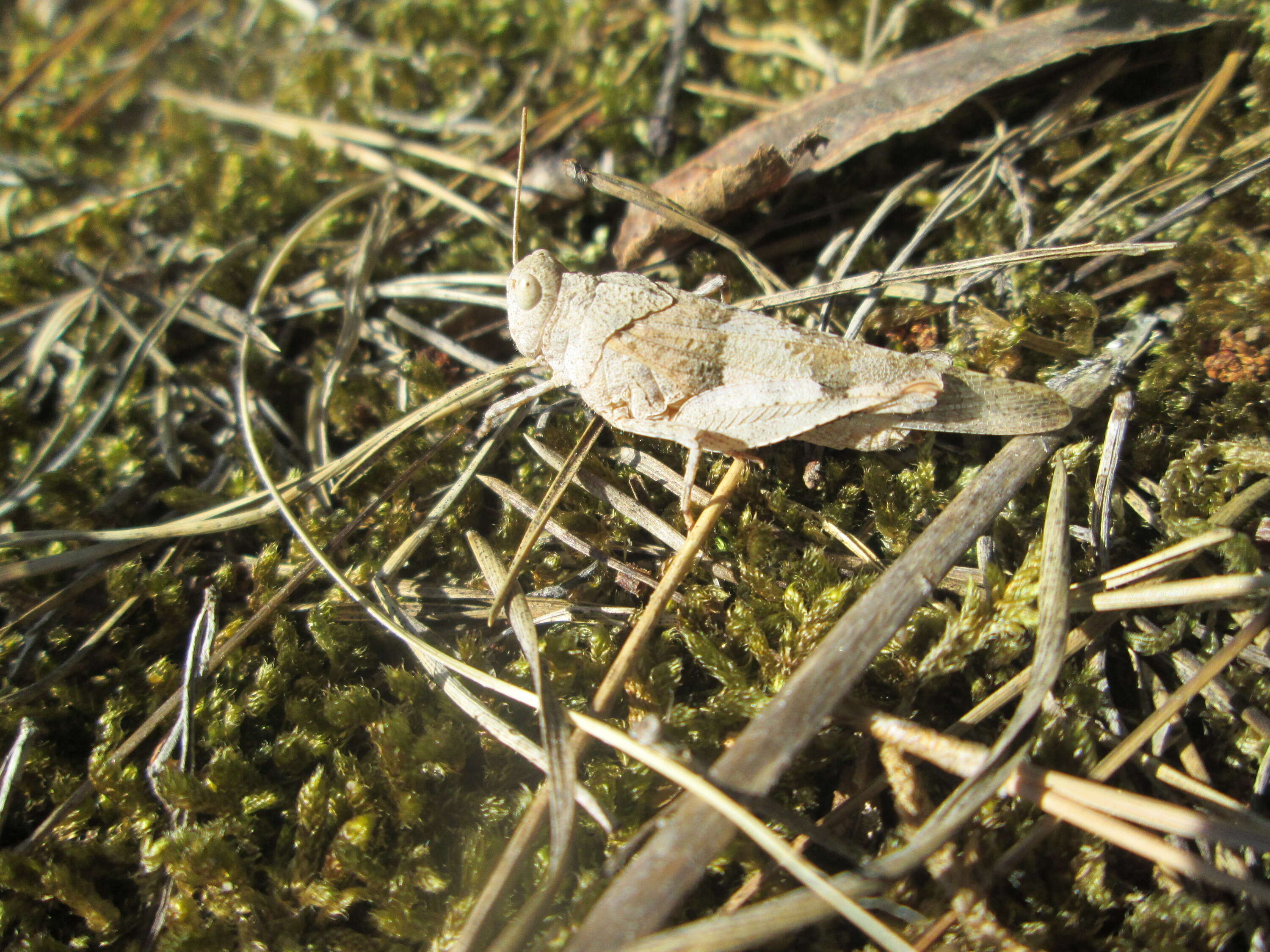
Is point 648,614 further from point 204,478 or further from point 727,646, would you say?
point 204,478

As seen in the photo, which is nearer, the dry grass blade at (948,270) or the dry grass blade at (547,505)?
the dry grass blade at (547,505)

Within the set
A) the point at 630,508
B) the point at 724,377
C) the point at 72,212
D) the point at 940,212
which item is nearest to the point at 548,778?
the point at 630,508

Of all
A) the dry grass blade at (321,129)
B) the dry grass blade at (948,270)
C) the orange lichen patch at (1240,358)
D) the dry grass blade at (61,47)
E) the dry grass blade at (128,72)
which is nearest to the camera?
the orange lichen patch at (1240,358)

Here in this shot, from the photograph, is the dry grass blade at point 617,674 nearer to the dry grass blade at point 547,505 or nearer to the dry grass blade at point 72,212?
the dry grass blade at point 547,505

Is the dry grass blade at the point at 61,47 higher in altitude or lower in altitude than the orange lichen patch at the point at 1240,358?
higher

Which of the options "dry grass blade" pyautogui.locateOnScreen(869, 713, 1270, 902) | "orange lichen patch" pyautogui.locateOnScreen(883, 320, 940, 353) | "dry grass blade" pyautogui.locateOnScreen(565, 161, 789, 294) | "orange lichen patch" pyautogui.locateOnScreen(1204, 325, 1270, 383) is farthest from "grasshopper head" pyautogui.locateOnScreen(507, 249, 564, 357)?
"orange lichen patch" pyautogui.locateOnScreen(1204, 325, 1270, 383)

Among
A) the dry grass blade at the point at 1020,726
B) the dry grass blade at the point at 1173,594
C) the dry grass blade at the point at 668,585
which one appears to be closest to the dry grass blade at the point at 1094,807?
the dry grass blade at the point at 1020,726

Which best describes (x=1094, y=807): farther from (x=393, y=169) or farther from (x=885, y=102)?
(x=393, y=169)
